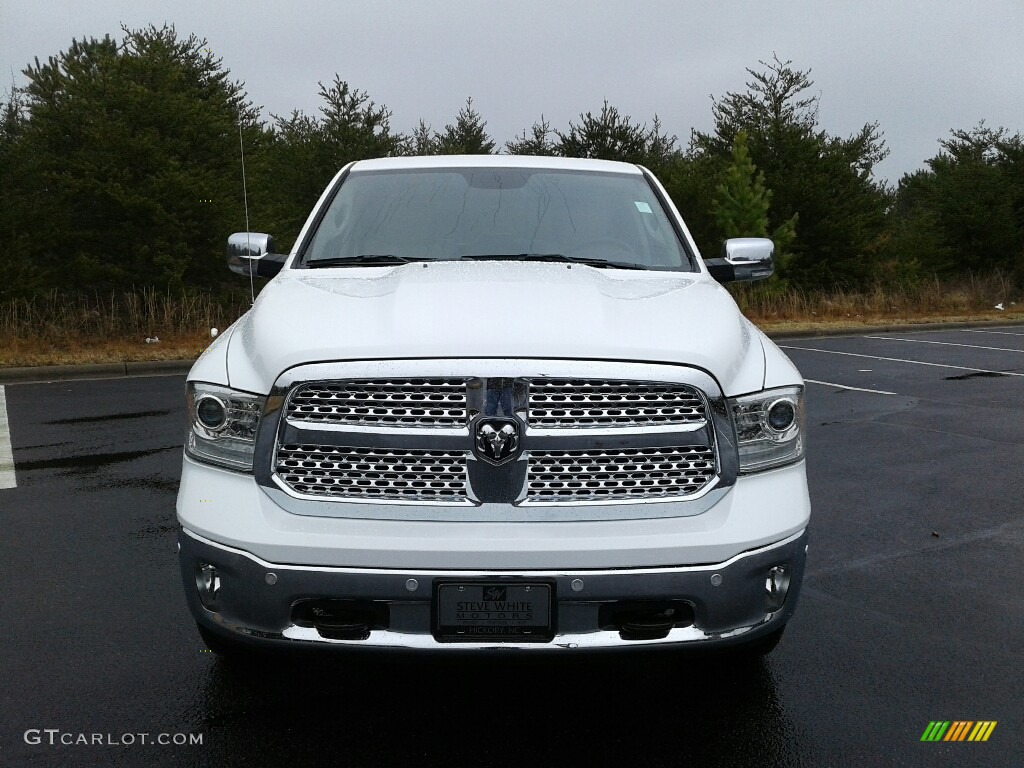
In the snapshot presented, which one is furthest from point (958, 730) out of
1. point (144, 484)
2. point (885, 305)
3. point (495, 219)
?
point (885, 305)

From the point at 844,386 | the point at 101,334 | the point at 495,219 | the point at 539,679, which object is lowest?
the point at 101,334

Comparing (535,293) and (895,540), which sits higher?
(535,293)

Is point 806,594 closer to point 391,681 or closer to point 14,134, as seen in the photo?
point 391,681

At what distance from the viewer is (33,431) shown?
852 cm

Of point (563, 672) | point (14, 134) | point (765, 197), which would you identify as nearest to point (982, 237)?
point (765, 197)

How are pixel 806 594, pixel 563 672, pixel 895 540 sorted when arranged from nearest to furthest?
pixel 563 672
pixel 806 594
pixel 895 540

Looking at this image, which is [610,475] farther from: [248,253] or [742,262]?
[248,253]

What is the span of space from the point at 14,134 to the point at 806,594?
22644 mm

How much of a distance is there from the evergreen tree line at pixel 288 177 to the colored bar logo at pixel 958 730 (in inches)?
430

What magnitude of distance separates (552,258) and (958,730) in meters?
2.19

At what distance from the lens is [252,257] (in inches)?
183

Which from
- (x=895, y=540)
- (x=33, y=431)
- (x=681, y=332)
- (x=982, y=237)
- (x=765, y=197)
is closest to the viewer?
(x=681, y=332)

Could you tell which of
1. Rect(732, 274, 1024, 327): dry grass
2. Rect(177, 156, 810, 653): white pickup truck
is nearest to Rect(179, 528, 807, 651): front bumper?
Rect(177, 156, 810, 653): white pickup truck

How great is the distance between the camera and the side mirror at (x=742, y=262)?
457 centimetres
